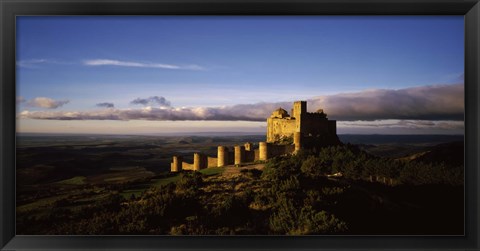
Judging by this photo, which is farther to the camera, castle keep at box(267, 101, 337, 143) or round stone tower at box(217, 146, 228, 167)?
round stone tower at box(217, 146, 228, 167)

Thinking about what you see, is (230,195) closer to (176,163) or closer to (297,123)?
(176,163)

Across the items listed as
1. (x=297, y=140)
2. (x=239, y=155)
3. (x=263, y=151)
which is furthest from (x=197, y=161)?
(x=297, y=140)

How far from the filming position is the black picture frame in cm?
595

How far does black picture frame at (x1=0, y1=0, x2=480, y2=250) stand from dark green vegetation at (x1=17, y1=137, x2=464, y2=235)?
0.28 m

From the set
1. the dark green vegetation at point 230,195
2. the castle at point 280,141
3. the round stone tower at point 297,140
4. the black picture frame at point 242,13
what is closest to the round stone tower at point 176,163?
the castle at point 280,141

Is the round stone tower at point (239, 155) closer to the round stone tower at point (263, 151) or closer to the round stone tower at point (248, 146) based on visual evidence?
the round stone tower at point (248, 146)

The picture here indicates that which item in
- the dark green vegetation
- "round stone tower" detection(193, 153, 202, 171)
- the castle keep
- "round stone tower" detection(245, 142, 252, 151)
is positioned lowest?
the dark green vegetation

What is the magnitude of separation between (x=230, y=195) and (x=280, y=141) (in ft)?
7.46

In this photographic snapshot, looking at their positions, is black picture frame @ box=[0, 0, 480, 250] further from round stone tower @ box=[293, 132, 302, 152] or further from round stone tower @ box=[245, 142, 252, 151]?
round stone tower @ box=[293, 132, 302, 152]

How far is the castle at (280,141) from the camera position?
7812 millimetres

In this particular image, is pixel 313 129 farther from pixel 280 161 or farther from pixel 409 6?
pixel 409 6

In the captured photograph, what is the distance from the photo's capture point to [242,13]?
19.6 feet

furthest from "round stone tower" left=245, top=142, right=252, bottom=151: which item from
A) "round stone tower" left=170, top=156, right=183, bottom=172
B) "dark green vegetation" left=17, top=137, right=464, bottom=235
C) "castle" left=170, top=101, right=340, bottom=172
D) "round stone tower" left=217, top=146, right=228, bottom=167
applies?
"round stone tower" left=170, top=156, right=183, bottom=172

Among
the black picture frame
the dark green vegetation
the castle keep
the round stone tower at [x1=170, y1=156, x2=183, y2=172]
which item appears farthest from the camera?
the castle keep
